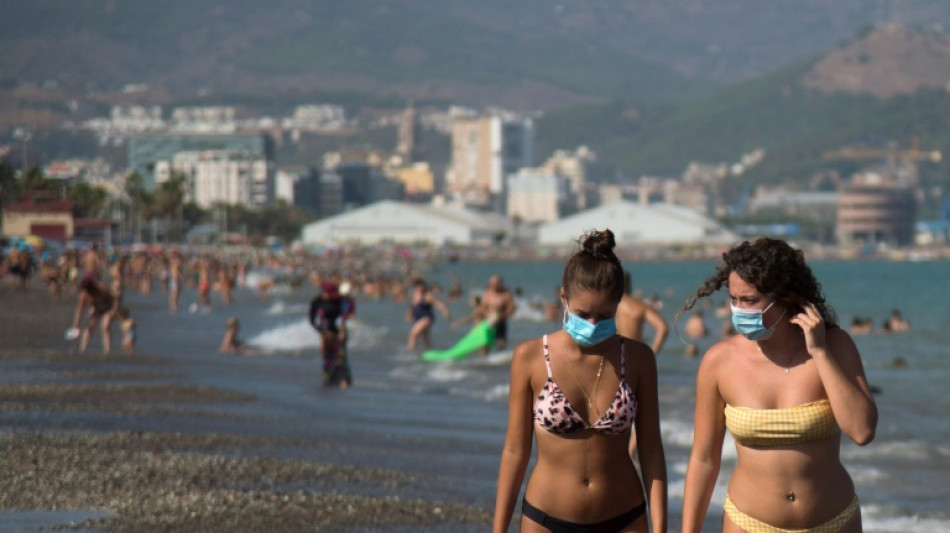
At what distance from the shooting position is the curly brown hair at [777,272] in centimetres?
492

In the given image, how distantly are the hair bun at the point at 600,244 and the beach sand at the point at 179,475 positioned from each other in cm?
357

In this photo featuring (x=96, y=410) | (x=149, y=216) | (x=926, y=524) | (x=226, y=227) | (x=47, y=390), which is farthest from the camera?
(x=226, y=227)

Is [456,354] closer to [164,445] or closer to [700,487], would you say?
[164,445]

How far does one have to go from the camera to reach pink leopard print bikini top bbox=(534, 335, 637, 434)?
5.11 meters

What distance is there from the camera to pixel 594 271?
5.04 meters

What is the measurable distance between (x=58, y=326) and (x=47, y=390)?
1166 centimetres

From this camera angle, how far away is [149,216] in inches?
5276

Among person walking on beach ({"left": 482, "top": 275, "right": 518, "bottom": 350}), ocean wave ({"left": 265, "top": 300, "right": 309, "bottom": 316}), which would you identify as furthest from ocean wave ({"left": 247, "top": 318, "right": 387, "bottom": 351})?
ocean wave ({"left": 265, "top": 300, "right": 309, "bottom": 316})

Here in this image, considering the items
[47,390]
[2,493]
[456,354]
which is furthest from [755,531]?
[456,354]

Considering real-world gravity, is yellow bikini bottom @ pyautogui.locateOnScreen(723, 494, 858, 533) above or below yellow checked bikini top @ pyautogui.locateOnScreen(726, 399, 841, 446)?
below

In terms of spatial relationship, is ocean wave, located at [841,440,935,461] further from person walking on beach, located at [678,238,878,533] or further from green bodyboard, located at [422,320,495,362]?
green bodyboard, located at [422,320,495,362]

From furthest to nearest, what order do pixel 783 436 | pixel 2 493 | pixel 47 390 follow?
pixel 47 390 → pixel 2 493 → pixel 783 436

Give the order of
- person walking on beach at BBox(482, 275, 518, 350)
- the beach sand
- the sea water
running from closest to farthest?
the beach sand → the sea water → person walking on beach at BBox(482, 275, 518, 350)

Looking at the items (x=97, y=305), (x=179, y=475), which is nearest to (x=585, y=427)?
(x=179, y=475)
